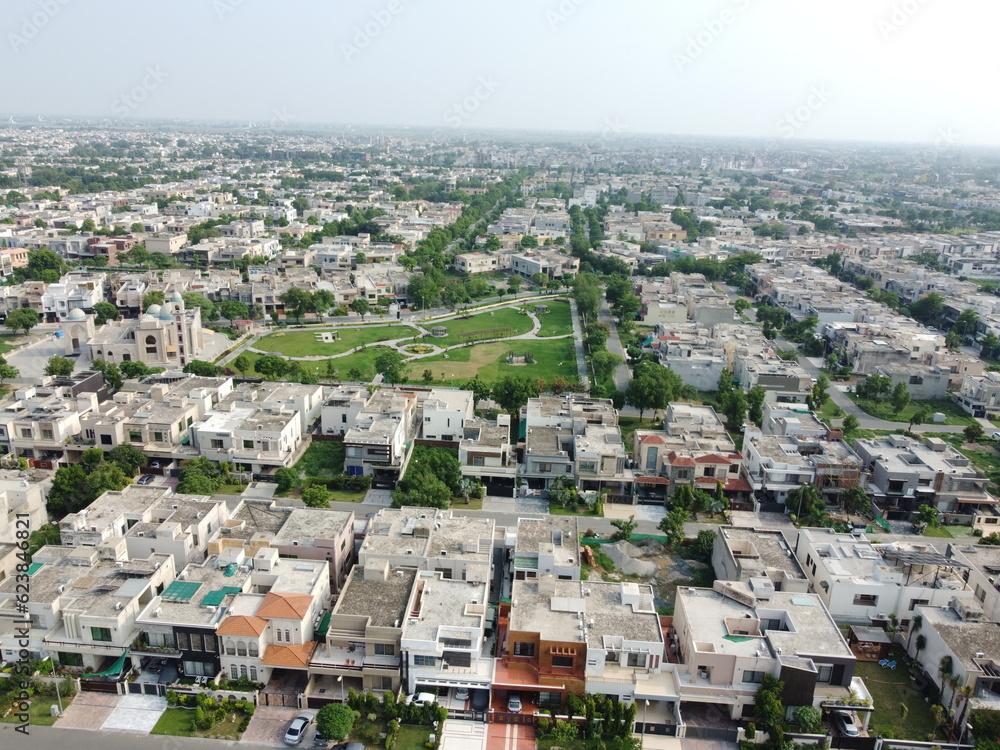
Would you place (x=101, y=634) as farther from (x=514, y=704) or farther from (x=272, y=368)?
(x=272, y=368)

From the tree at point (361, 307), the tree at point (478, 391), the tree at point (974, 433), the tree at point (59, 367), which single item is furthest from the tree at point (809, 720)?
the tree at point (361, 307)

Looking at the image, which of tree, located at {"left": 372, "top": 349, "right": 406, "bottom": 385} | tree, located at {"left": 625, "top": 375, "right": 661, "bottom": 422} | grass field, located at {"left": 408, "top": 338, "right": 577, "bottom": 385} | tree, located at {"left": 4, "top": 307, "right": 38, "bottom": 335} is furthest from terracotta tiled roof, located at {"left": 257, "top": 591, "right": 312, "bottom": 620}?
tree, located at {"left": 4, "top": 307, "right": 38, "bottom": 335}

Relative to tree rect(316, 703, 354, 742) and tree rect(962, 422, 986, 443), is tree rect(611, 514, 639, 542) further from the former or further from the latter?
tree rect(962, 422, 986, 443)

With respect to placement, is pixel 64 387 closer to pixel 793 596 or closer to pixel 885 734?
pixel 793 596

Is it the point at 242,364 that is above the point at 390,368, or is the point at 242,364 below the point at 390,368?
below

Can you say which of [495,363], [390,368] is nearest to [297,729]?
[390,368]

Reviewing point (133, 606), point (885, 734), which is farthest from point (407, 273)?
point (885, 734)
